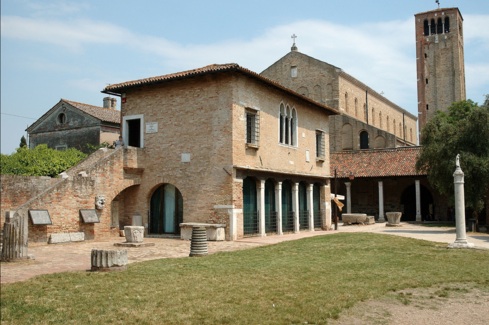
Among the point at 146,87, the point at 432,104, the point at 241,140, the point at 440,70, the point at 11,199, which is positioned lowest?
the point at 11,199

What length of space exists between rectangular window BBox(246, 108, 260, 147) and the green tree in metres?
12.7

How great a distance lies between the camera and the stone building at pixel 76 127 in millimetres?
33031

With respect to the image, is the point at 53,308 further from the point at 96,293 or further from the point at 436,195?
the point at 436,195

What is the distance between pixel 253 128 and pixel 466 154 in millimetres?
11719

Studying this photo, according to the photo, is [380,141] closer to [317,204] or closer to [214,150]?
[317,204]

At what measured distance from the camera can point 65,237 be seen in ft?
55.0

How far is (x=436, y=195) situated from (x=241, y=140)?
72.6ft

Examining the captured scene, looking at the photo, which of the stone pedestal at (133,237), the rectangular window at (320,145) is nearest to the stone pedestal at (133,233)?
the stone pedestal at (133,237)

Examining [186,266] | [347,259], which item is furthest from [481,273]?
[186,266]

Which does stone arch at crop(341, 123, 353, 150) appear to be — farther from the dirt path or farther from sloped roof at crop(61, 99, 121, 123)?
the dirt path

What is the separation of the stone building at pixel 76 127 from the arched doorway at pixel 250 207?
16.2m

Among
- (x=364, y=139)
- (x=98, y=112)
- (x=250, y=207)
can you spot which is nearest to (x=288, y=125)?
(x=250, y=207)

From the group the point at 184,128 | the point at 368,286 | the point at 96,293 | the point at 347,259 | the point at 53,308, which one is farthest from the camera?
the point at 184,128

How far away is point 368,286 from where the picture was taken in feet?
29.3
